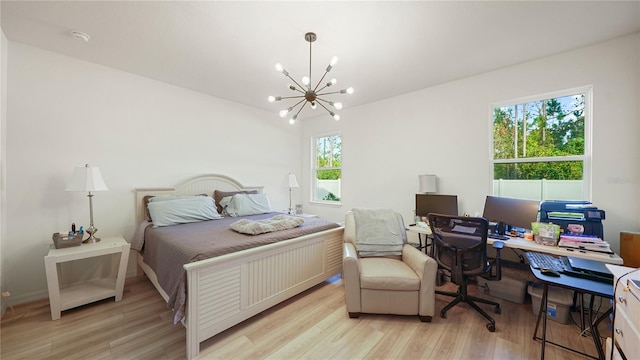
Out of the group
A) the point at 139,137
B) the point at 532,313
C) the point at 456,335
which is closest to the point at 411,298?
the point at 456,335

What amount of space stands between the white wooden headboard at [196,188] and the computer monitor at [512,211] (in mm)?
3559

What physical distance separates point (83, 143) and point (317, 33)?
294cm

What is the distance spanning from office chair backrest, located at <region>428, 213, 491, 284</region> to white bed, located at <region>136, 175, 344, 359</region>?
1160 mm

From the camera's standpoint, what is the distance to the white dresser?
3.41ft

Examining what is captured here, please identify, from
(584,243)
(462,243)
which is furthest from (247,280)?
(584,243)

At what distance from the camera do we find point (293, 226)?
2.62 m

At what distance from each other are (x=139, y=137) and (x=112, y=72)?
0.81 m

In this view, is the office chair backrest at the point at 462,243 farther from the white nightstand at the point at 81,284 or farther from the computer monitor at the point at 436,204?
the white nightstand at the point at 81,284

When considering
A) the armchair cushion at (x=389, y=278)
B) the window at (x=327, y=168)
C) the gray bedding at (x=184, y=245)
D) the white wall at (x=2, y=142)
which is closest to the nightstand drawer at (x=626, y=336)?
the armchair cushion at (x=389, y=278)

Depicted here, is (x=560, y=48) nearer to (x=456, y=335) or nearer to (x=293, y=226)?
(x=456, y=335)

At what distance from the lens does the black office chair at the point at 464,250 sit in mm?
2045

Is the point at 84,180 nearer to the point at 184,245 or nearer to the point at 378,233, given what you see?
the point at 184,245

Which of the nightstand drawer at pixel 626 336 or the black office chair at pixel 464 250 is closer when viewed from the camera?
the nightstand drawer at pixel 626 336

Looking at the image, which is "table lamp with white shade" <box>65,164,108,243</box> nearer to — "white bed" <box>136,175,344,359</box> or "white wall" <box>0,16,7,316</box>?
"white wall" <box>0,16,7,316</box>
